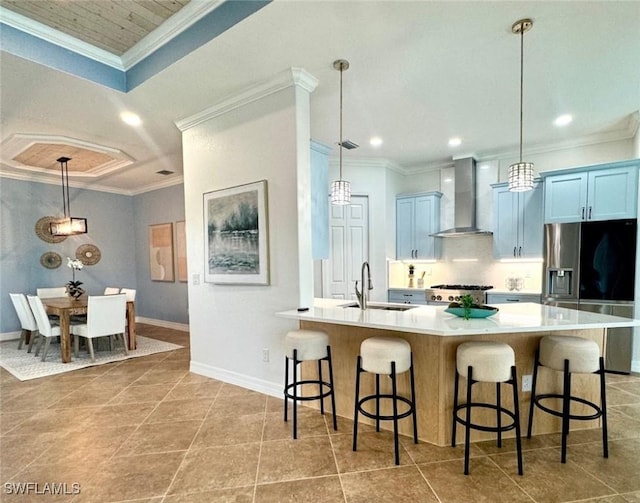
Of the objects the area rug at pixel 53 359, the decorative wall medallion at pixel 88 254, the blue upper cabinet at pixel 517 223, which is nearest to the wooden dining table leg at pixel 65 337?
the area rug at pixel 53 359

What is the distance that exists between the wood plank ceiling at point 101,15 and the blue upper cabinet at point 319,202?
1.63 metres

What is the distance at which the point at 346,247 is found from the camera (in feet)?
17.3

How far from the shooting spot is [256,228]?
10.3 feet

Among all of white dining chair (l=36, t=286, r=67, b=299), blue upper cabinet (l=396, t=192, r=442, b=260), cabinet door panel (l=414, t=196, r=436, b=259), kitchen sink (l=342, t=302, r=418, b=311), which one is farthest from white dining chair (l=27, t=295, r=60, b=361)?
cabinet door panel (l=414, t=196, r=436, b=259)

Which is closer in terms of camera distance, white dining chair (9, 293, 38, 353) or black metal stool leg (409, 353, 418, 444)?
black metal stool leg (409, 353, 418, 444)

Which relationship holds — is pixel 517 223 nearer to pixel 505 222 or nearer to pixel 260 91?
pixel 505 222

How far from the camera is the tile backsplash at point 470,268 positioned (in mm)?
4789

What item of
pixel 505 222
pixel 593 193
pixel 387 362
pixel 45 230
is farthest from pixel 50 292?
pixel 593 193

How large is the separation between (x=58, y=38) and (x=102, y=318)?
127 inches

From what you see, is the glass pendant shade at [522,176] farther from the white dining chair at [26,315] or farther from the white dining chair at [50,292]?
the white dining chair at [50,292]

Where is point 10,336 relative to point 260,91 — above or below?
below

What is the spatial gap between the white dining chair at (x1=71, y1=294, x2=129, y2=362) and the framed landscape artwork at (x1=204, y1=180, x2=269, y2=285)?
1.84 meters

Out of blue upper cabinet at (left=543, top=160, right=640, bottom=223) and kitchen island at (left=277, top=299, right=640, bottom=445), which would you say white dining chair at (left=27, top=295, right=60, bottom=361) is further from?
blue upper cabinet at (left=543, top=160, right=640, bottom=223)

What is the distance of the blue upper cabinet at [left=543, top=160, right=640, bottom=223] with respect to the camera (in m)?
3.64
